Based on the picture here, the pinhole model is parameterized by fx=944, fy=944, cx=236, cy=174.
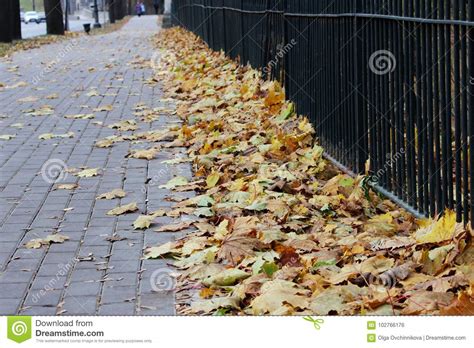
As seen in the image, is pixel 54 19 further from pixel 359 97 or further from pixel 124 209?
pixel 124 209

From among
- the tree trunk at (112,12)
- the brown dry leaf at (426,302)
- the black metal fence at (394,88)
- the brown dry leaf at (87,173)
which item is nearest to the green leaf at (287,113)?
the black metal fence at (394,88)

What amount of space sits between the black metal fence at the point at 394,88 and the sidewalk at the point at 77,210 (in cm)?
135

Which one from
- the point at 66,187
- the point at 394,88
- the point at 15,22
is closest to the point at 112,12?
the point at 15,22

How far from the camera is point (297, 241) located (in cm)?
510

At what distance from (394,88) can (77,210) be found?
2.22 metres

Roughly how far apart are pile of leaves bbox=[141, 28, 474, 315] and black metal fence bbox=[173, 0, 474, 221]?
7.8 inches

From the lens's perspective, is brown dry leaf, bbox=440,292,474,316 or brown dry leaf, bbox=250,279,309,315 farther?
brown dry leaf, bbox=250,279,309,315

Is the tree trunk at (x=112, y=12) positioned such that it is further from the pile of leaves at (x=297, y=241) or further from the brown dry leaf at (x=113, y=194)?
the brown dry leaf at (x=113, y=194)

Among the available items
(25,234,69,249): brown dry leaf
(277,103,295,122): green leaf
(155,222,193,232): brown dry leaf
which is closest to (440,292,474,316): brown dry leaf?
(155,222,193,232): brown dry leaf

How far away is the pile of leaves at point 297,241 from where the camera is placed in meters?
4.05

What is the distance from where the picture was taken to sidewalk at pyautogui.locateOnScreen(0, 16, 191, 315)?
4.46m

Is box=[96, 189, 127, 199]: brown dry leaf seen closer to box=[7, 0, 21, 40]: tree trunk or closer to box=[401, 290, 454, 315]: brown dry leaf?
box=[401, 290, 454, 315]: brown dry leaf
